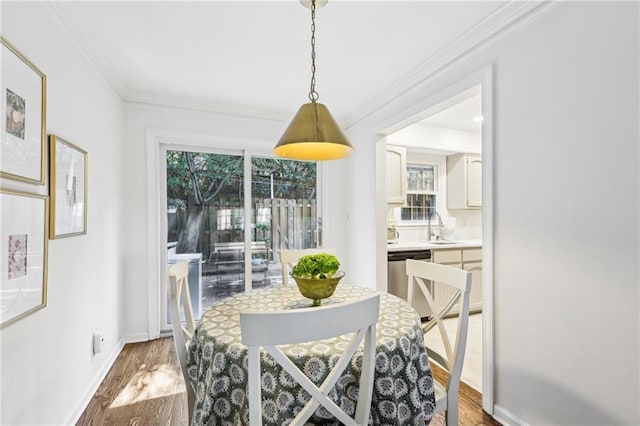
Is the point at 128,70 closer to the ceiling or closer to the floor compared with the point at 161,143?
closer to the ceiling

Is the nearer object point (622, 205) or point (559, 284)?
point (622, 205)

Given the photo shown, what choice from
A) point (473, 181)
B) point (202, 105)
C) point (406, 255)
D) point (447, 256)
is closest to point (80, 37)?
point (202, 105)

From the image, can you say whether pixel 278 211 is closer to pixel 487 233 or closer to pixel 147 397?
pixel 147 397

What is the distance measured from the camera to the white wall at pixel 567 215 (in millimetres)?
1321

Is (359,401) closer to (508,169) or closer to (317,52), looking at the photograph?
(508,169)

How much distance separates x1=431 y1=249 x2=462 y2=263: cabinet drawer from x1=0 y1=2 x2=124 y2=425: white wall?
3.20 metres

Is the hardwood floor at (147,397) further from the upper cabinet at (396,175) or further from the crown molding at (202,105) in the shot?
the crown molding at (202,105)

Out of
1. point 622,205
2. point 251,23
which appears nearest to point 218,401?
point 622,205

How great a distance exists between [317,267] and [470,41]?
1.78m

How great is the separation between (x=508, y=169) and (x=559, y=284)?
682 millimetres

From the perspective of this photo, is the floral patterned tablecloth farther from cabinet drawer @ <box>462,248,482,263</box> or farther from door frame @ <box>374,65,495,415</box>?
cabinet drawer @ <box>462,248,482,263</box>

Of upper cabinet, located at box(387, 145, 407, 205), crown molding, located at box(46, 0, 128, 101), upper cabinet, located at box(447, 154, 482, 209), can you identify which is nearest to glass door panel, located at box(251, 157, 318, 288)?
upper cabinet, located at box(387, 145, 407, 205)

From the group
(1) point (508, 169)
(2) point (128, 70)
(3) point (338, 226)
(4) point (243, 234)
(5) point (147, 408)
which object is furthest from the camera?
(3) point (338, 226)

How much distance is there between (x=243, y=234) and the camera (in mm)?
3535
